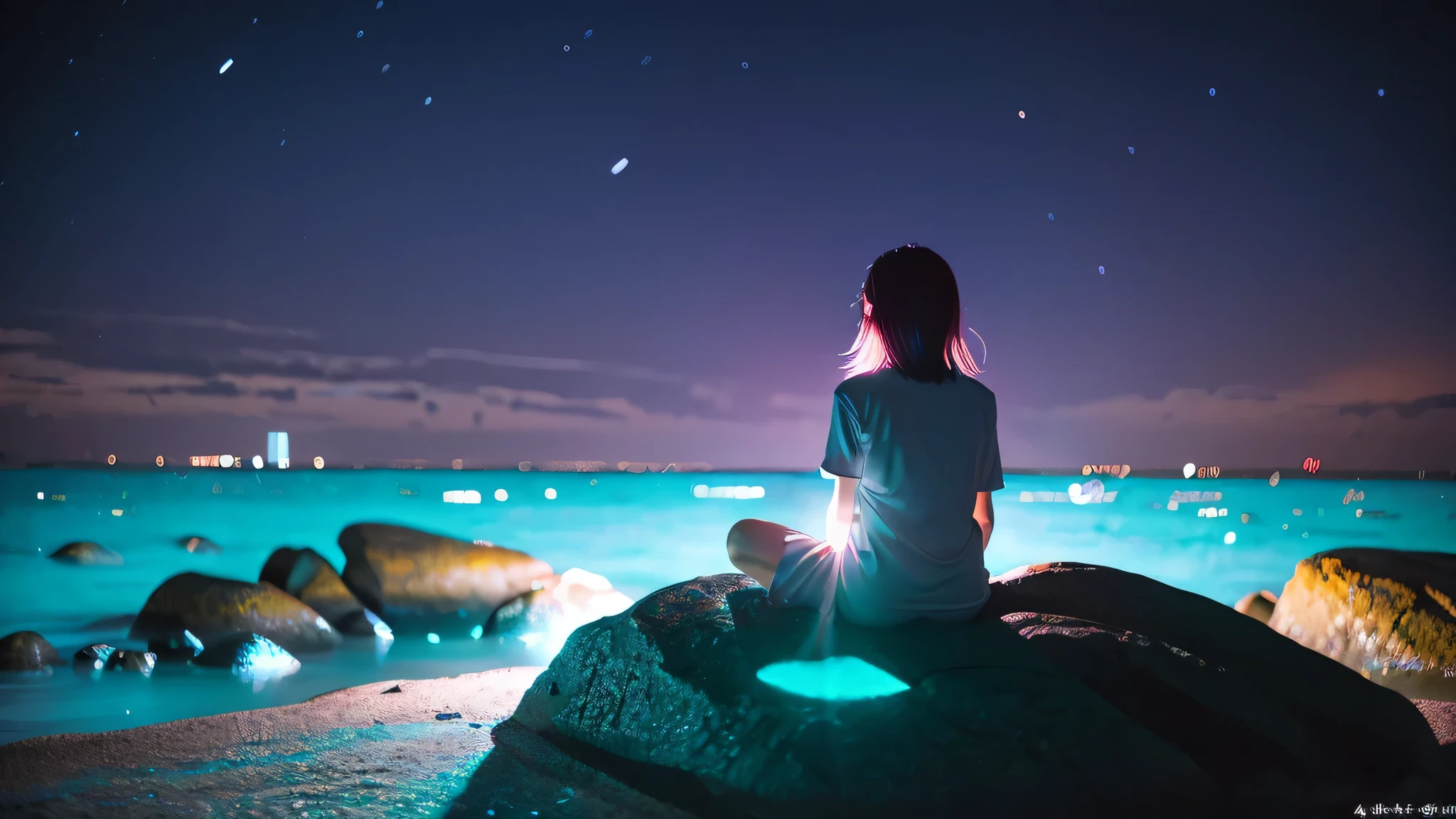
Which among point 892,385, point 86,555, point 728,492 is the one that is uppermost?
point 892,385

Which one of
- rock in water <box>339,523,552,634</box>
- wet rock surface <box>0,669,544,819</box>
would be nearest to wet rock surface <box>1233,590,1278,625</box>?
wet rock surface <box>0,669,544,819</box>

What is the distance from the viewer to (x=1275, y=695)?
235 centimetres

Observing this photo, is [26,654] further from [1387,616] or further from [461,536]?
[461,536]

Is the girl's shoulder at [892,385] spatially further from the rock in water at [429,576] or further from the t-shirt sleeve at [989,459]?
the rock in water at [429,576]

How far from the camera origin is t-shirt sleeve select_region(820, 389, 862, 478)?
2.30 m

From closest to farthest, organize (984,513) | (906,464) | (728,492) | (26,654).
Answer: (906,464) → (984,513) → (26,654) → (728,492)

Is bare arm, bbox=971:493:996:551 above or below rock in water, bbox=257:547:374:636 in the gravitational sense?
above

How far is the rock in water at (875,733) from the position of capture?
6.46 ft

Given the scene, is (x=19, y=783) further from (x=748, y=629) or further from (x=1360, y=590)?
(x=1360, y=590)

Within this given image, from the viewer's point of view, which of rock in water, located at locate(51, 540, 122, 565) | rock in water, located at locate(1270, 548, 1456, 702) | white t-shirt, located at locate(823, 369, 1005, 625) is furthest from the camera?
rock in water, located at locate(51, 540, 122, 565)

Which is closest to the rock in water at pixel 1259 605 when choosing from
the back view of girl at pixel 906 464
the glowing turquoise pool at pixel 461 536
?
the glowing turquoise pool at pixel 461 536

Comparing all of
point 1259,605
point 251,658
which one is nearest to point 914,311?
point 251,658

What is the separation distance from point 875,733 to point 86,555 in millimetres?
14031

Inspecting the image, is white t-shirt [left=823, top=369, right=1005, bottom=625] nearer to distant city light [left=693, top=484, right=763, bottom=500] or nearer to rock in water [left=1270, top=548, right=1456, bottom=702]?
rock in water [left=1270, top=548, right=1456, bottom=702]
